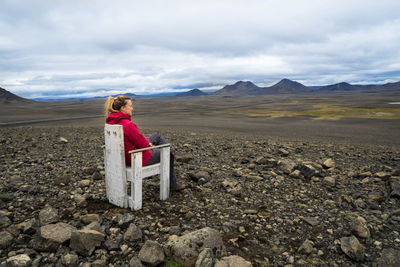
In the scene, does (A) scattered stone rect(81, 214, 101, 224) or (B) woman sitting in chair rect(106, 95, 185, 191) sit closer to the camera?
(A) scattered stone rect(81, 214, 101, 224)

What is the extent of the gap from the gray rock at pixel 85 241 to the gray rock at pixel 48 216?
Answer: 96 centimetres

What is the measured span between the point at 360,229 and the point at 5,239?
549 centimetres

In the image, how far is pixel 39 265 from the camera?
10.6 ft

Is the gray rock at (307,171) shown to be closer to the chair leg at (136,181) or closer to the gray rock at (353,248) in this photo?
the gray rock at (353,248)

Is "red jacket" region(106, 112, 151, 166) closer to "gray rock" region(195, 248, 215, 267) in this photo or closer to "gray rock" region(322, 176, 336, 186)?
"gray rock" region(195, 248, 215, 267)

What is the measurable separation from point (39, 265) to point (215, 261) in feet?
7.59

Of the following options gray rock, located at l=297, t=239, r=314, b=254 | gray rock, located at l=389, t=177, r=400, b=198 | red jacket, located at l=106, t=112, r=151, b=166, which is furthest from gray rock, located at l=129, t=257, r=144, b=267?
gray rock, located at l=389, t=177, r=400, b=198

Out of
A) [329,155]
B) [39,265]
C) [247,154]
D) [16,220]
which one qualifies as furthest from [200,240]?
[329,155]

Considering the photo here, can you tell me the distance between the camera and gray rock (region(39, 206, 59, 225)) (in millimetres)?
4176

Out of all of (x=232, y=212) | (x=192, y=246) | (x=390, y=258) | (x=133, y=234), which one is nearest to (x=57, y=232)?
(x=133, y=234)

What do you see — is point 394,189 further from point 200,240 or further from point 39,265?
point 39,265

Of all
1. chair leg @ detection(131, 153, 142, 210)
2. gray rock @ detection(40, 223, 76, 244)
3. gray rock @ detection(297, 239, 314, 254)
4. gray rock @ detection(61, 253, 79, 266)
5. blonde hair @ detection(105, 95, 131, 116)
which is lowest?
gray rock @ detection(297, 239, 314, 254)

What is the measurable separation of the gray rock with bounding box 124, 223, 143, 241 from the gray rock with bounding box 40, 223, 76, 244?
82 cm

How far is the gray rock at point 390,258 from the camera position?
330cm
